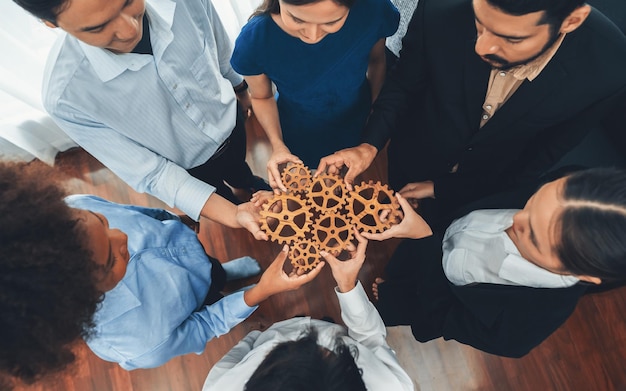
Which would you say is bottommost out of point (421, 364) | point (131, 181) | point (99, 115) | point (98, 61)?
point (421, 364)

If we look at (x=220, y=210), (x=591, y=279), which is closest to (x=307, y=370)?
(x=220, y=210)

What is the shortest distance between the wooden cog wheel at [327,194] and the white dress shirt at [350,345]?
331 mm

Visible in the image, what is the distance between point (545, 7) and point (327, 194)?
0.78 m

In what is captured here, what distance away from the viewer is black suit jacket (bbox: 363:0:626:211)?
3.89 ft

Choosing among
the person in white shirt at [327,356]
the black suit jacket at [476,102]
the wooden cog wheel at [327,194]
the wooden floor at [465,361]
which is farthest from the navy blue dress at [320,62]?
the wooden floor at [465,361]

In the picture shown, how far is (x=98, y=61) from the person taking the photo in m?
1.15

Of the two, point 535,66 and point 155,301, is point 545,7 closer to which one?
point 535,66

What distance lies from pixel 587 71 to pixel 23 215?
59.1 inches

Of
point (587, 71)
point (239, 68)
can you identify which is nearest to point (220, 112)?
point (239, 68)

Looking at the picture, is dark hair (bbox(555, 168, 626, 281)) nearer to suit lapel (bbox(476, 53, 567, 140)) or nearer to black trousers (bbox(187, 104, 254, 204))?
suit lapel (bbox(476, 53, 567, 140))

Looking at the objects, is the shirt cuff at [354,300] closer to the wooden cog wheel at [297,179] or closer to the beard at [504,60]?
the wooden cog wheel at [297,179]

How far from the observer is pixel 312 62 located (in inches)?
54.9

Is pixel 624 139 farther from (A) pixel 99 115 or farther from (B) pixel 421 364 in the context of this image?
(A) pixel 99 115

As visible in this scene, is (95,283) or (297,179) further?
(297,179)
